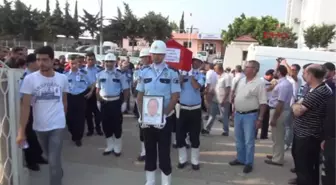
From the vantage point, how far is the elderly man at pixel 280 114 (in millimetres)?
5746

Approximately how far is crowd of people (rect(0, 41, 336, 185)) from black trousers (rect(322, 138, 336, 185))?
10 millimetres

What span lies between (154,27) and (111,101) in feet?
130

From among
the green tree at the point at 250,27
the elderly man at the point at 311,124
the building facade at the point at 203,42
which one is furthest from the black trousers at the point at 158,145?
the building facade at the point at 203,42

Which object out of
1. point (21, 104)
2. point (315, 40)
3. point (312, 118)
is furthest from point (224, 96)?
point (315, 40)

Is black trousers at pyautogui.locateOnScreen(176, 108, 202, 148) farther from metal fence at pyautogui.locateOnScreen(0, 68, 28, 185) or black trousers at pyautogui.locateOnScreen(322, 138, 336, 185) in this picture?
metal fence at pyautogui.locateOnScreen(0, 68, 28, 185)

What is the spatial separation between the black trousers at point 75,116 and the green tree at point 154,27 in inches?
1507

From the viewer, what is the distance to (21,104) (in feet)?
13.1

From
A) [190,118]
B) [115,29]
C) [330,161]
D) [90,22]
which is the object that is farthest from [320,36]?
[330,161]

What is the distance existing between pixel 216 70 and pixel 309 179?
5.16 meters

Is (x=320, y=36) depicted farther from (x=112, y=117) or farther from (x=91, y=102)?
(x=112, y=117)

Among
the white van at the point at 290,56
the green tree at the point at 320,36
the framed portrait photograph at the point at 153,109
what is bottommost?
the framed portrait photograph at the point at 153,109

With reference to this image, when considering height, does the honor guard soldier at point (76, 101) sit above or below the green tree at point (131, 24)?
below

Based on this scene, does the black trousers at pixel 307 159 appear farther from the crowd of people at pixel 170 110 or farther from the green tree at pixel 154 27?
the green tree at pixel 154 27

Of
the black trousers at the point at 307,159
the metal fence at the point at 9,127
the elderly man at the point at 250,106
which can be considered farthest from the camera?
the elderly man at the point at 250,106
